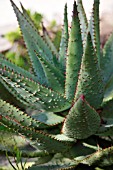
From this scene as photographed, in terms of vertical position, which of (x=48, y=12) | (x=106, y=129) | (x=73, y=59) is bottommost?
(x=106, y=129)

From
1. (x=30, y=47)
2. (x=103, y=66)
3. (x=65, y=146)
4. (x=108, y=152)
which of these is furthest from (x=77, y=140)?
(x=30, y=47)

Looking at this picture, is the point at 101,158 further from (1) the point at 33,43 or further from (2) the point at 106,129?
(1) the point at 33,43

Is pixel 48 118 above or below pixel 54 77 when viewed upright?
below

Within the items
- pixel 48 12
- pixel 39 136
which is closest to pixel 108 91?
pixel 39 136

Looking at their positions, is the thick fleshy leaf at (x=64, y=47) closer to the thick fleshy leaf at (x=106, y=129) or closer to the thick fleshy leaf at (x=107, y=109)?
the thick fleshy leaf at (x=107, y=109)

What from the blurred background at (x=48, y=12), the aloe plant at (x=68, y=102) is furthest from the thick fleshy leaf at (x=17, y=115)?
the blurred background at (x=48, y=12)

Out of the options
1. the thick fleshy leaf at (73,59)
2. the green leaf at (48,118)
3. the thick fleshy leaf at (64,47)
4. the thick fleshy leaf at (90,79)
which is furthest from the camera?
the thick fleshy leaf at (64,47)

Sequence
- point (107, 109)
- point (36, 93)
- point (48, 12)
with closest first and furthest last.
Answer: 1. point (36, 93)
2. point (107, 109)
3. point (48, 12)

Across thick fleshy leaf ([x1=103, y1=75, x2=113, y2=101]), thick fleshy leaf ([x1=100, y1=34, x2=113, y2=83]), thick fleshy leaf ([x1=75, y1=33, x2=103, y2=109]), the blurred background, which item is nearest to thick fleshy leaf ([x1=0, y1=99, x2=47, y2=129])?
thick fleshy leaf ([x1=75, y1=33, x2=103, y2=109])
